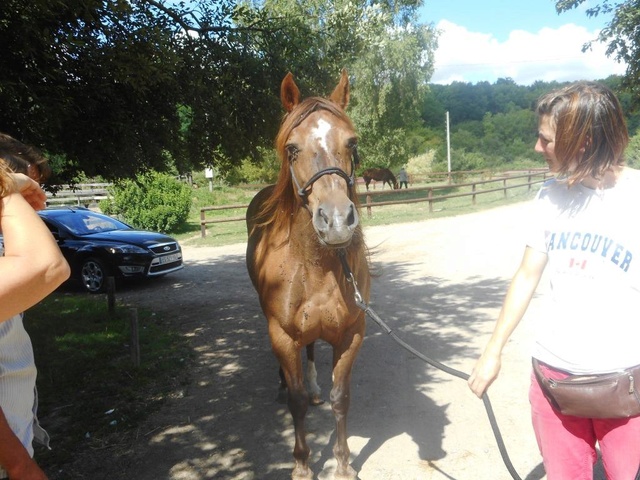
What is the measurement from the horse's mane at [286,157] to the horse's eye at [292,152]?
0.04m

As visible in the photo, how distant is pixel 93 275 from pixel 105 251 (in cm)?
55

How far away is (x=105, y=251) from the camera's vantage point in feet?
30.4

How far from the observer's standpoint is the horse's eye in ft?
9.16

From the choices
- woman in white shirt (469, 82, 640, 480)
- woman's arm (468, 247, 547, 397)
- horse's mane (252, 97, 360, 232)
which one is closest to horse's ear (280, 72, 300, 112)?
horse's mane (252, 97, 360, 232)

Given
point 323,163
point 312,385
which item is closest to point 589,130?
point 323,163

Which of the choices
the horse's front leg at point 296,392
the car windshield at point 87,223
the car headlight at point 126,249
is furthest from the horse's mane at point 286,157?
the car windshield at point 87,223

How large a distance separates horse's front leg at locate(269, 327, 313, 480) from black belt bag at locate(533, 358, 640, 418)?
68.7 inches

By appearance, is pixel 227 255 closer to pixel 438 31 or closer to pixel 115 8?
pixel 115 8

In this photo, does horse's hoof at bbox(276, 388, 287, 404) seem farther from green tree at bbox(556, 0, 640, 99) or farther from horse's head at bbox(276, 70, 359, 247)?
green tree at bbox(556, 0, 640, 99)

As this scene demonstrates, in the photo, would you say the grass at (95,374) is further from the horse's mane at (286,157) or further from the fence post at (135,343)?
the horse's mane at (286,157)

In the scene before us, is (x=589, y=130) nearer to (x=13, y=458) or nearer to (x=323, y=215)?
(x=323, y=215)

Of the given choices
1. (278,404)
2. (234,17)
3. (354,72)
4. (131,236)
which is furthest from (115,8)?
(354,72)

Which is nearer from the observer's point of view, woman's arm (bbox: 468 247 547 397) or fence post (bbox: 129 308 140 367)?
woman's arm (bbox: 468 247 547 397)

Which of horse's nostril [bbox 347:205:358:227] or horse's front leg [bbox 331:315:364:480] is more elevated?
horse's nostril [bbox 347:205:358:227]
